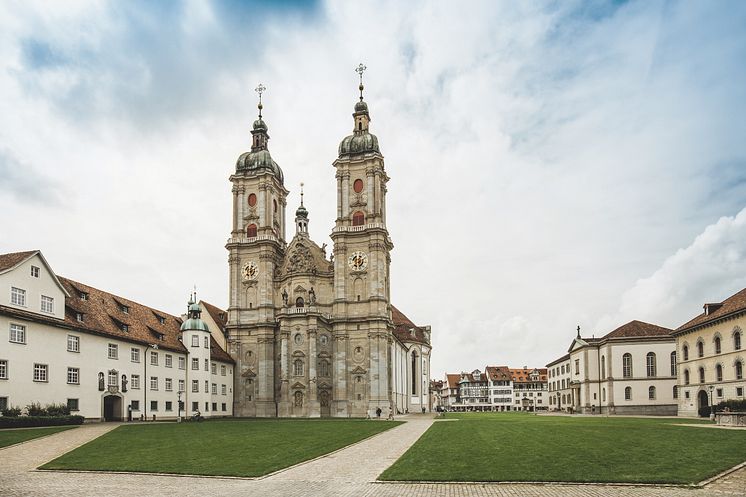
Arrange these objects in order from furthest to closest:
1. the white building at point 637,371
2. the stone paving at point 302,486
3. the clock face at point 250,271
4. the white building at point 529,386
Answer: the white building at point 529,386, the clock face at point 250,271, the white building at point 637,371, the stone paving at point 302,486

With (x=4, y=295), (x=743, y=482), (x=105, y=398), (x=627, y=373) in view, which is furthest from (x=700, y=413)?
(x=4, y=295)

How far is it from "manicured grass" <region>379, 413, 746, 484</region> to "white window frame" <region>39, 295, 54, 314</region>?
94.4ft

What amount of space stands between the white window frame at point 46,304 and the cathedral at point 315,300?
33320mm

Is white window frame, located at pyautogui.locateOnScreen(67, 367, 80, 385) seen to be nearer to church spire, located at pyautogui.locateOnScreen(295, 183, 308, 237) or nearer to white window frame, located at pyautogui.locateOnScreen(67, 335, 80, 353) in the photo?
white window frame, located at pyautogui.locateOnScreen(67, 335, 80, 353)

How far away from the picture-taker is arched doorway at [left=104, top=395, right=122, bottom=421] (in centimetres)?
5334

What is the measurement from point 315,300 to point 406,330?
28836 millimetres

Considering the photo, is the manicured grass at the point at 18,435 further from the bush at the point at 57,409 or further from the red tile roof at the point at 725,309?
the red tile roof at the point at 725,309

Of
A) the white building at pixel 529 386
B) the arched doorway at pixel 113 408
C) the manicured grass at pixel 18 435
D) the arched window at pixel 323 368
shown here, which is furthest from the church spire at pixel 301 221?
the white building at pixel 529 386

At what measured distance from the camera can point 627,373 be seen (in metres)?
76.7

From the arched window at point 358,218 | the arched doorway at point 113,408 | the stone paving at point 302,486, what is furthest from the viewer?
the arched window at point 358,218

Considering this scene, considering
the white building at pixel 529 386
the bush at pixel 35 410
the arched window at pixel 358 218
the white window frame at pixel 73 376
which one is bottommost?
the white building at pixel 529 386

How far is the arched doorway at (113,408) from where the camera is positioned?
2100 inches

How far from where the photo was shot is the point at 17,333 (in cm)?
4216

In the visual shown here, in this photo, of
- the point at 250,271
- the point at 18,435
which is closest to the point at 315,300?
the point at 250,271
